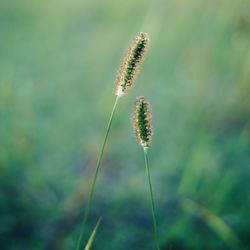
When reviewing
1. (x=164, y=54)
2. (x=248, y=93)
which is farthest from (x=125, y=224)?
(x=164, y=54)

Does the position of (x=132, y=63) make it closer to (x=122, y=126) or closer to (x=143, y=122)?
(x=143, y=122)

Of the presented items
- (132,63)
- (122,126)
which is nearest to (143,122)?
(132,63)

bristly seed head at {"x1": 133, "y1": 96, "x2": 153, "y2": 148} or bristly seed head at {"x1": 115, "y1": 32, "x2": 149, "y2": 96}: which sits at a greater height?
bristly seed head at {"x1": 115, "y1": 32, "x2": 149, "y2": 96}

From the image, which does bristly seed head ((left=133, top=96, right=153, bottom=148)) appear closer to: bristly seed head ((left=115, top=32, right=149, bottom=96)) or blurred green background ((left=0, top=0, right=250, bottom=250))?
bristly seed head ((left=115, top=32, right=149, bottom=96))

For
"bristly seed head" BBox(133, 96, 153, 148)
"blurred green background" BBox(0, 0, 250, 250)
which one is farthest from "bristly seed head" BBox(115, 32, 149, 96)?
"blurred green background" BBox(0, 0, 250, 250)

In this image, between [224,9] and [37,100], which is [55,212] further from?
[224,9]
